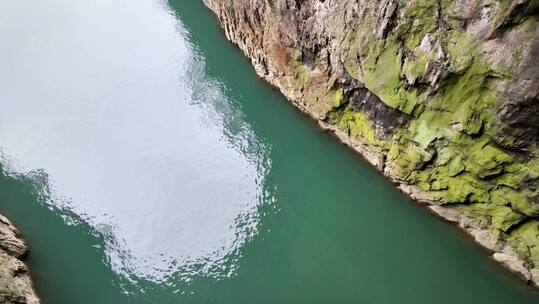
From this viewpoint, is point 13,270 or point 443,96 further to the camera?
point 13,270

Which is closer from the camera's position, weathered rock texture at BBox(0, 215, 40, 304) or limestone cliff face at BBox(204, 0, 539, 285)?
limestone cliff face at BBox(204, 0, 539, 285)

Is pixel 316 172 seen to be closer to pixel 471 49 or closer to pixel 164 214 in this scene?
pixel 164 214

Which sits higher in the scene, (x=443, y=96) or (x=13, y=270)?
(x=443, y=96)

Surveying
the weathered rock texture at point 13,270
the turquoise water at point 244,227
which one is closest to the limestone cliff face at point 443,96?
the turquoise water at point 244,227

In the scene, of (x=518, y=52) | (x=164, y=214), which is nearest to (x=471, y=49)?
(x=518, y=52)

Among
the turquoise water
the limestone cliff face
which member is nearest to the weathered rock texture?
the turquoise water

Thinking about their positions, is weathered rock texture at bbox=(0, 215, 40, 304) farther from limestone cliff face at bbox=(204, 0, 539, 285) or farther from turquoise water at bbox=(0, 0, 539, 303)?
limestone cliff face at bbox=(204, 0, 539, 285)
